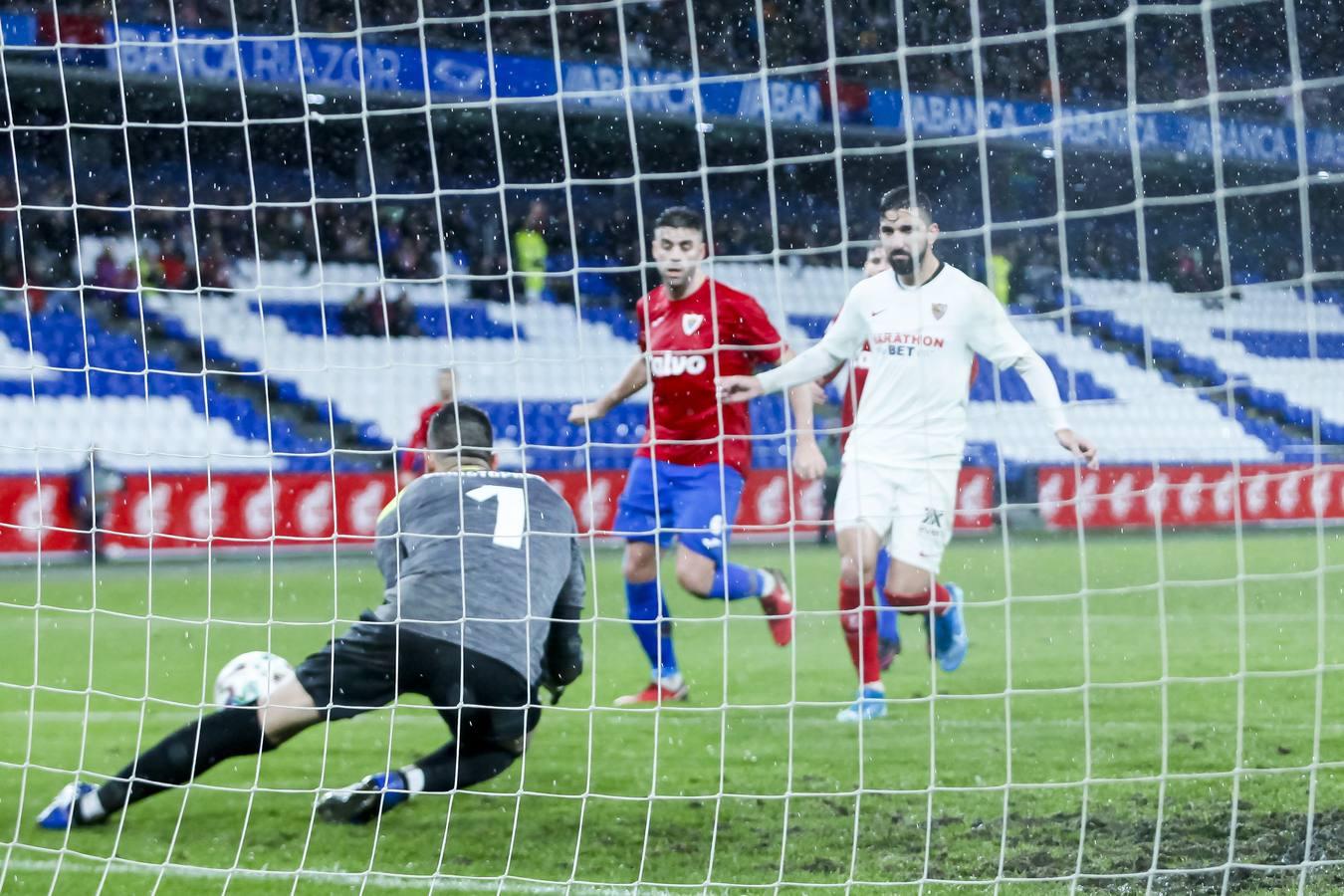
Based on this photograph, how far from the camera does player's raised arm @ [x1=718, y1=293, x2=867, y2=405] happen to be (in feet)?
15.1

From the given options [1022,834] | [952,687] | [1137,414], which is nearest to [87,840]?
[1022,834]

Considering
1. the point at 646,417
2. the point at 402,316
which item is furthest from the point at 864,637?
the point at 402,316

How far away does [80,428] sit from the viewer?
13.5m

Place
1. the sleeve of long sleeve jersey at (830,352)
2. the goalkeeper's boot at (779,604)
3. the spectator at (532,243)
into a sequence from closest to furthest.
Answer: the sleeve of long sleeve jersey at (830,352)
the goalkeeper's boot at (779,604)
the spectator at (532,243)

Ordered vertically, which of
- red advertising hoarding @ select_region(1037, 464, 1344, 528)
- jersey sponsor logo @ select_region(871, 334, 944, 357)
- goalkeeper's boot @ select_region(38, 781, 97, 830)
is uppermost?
jersey sponsor logo @ select_region(871, 334, 944, 357)

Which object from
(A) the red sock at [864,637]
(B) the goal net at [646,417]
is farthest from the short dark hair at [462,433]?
(A) the red sock at [864,637]

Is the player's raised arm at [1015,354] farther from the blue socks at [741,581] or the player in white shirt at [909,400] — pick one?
the blue socks at [741,581]

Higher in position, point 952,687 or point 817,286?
point 817,286

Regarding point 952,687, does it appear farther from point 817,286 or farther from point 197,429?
point 197,429

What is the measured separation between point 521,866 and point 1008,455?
11603mm

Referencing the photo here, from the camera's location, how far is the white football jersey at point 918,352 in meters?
5.06

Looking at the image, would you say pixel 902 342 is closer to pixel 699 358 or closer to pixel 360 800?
pixel 699 358

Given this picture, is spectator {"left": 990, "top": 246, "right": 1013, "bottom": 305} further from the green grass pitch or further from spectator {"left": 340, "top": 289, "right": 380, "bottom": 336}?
the green grass pitch

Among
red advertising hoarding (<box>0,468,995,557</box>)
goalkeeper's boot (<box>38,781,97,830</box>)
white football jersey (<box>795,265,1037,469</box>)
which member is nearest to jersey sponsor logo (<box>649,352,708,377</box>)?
white football jersey (<box>795,265,1037,469</box>)
